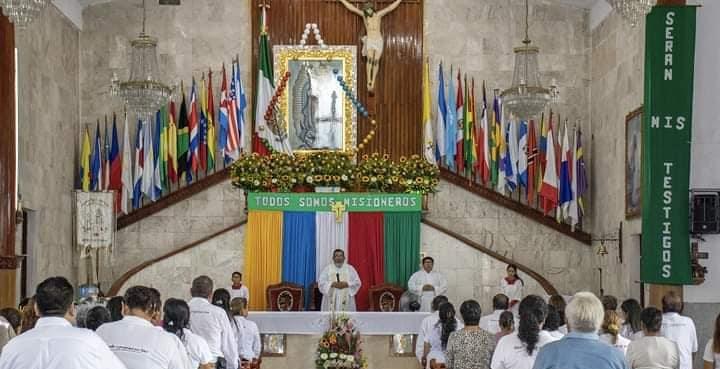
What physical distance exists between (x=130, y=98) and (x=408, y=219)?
186 inches

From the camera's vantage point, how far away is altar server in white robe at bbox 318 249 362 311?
17.4 meters

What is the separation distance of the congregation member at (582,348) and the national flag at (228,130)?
51.3 feet

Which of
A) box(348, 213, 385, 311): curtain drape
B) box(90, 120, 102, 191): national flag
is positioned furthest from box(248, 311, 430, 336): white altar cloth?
box(90, 120, 102, 191): national flag

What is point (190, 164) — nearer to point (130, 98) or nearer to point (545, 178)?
point (130, 98)

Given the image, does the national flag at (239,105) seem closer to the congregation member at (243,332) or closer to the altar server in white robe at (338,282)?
the altar server in white robe at (338,282)

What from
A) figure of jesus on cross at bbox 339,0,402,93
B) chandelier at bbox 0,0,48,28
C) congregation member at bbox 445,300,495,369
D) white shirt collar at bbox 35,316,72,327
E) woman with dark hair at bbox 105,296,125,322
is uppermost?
figure of jesus on cross at bbox 339,0,402,93

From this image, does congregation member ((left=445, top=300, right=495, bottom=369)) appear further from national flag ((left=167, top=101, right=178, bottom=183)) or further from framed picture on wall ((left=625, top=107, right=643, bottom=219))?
national flag ((left=167, top=101, right=178, bottom=183))

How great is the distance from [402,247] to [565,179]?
4001 millimetres

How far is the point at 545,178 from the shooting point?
67.2 feet

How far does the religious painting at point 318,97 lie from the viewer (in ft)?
70.9

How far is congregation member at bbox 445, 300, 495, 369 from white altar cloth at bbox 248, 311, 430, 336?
20.6 ft

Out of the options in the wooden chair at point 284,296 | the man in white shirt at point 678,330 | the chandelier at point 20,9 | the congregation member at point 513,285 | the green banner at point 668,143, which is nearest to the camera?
the man in white shirt at point 678,330

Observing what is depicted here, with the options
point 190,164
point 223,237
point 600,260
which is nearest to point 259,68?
point 190,164

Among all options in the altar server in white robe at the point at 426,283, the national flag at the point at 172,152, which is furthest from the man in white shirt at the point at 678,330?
the national flag at the point at 172,152
